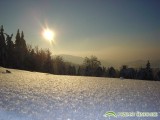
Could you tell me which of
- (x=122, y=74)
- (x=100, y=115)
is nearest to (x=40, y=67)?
(x=122, y=74)

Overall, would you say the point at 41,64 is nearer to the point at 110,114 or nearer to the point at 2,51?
the point at 2,51

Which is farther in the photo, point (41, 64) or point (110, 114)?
point (41, 64)

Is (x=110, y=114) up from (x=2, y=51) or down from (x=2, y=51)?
down

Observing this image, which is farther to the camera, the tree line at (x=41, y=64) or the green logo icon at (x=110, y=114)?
the tree line at (x=41, y=64)

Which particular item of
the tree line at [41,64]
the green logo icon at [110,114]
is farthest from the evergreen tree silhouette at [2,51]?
the green logo icon at [110,114]

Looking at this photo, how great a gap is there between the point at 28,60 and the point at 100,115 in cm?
1240

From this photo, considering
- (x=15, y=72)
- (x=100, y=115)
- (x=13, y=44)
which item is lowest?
(x=100, y=115)

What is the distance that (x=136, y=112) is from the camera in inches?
207

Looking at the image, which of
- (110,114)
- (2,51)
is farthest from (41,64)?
(110,114)

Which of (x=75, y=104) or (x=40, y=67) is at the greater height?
(x=40, y=67)

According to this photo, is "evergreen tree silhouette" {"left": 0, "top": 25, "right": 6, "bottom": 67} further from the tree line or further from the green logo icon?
the green logo icon

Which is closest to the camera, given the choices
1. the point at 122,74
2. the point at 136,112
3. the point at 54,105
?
the point at 136,112

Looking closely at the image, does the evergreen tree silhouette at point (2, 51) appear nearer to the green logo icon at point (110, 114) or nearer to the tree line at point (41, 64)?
the tree line at point (41, 64)

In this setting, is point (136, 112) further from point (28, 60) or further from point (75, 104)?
point (28, 60)
